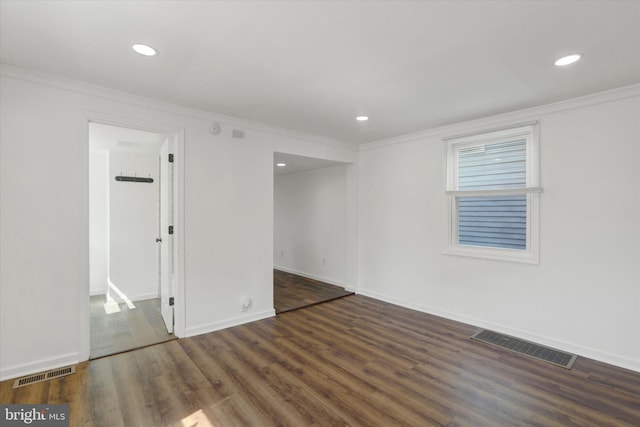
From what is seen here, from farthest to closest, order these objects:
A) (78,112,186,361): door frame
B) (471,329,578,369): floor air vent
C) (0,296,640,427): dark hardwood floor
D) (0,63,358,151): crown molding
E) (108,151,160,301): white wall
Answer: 1. (108,151,160,301): white wall
2. (471,329,578,369): floor air vent
3. (78,112,186,361): door frame
4. (0,63,358,151): crown molding
5. (0,296,640,427): dark hardwood floor

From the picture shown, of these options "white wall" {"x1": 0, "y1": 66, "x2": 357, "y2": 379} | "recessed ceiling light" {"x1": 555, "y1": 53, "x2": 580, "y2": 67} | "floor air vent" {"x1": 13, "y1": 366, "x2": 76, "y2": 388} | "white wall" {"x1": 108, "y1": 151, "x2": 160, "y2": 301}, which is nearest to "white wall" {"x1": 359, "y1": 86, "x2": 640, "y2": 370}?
"recessed ceiling light" {"x1": 555, "y1": 53, "x2": 580, "y2": 67}

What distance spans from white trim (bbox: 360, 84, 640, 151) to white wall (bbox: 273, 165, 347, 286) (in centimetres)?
133

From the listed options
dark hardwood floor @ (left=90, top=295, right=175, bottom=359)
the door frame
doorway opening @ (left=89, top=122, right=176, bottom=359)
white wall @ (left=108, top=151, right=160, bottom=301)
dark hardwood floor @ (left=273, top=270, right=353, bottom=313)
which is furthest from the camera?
white wall @ (left=108, top=151, right=160, bottom=301)

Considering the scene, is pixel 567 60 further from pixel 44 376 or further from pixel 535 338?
pixel 44 376

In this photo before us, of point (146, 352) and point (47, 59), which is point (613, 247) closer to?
point (146, 352)

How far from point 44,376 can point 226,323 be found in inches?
62.8

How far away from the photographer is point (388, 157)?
15.3ft

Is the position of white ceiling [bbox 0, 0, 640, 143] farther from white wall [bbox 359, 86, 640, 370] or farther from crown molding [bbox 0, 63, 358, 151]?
Answer: white wall [bbox 359, 86, 640, 370]

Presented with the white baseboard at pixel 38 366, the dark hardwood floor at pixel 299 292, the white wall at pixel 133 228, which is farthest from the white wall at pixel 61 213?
the white wall at pixel 133 228

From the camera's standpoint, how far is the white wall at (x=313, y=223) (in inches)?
220

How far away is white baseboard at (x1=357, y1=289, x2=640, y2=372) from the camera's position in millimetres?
2766

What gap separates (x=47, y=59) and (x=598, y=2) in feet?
11.6

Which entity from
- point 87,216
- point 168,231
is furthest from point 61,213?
point 168,231

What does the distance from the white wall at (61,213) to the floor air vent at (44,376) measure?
0.07 m
